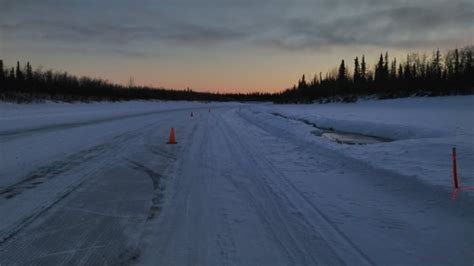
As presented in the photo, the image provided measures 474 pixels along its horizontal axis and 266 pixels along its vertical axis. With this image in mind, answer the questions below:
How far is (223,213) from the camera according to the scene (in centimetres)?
529

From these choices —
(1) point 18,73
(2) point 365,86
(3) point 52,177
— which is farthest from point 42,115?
(2) point 365,86

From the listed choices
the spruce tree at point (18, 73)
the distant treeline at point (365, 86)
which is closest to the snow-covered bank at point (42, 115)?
the distant treeline at point (365, 86)

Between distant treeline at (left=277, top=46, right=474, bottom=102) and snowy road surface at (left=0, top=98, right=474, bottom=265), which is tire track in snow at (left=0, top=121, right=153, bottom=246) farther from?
distant treeline at (left=277, top=46, right=474, bottom=102)

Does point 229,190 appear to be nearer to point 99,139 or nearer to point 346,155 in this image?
point 346,155

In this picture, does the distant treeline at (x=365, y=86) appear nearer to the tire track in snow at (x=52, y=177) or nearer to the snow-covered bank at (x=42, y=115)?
the snow-covered bank at (x=42, y=115)

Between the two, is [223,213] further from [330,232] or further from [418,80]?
[418,80]

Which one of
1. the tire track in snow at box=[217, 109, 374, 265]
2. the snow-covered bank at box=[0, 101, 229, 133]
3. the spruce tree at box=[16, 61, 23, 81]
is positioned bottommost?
A: the tire track in snow at box=[217, 109, 374, 265]

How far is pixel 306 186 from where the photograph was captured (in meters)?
6.95

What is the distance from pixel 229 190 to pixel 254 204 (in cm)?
102

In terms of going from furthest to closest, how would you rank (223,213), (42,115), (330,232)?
(42,115) < (223,213) < (330,232)

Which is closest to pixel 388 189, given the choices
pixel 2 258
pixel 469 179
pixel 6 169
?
pixel 469 179

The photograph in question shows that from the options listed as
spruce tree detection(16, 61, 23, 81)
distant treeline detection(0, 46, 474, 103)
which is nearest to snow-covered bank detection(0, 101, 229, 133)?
distant treeline detection(0, 46, 474, 103)

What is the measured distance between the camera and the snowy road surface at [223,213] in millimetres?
3906

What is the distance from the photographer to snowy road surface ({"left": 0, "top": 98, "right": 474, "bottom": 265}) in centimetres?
391
